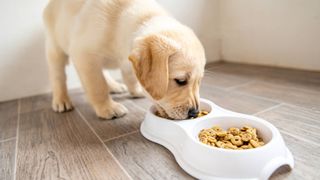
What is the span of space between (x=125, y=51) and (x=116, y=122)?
378 mm

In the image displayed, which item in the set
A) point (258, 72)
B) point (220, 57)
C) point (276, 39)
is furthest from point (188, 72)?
point (220, 57)

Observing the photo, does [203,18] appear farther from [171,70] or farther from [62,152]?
[62,152]

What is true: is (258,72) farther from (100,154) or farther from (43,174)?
(43,174)

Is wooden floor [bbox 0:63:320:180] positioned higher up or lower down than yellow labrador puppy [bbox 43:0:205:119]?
lower down

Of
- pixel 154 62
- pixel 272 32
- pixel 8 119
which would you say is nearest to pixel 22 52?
pixel 8 119

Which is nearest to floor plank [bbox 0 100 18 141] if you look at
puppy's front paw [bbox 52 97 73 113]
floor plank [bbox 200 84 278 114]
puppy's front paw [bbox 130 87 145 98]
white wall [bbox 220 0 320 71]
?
puppy's front paw [bbox 52 97 73 113]

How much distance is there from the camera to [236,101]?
5.24 ft

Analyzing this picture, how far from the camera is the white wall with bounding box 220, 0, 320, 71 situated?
78.8 inches

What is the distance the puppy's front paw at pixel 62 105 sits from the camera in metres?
1.67

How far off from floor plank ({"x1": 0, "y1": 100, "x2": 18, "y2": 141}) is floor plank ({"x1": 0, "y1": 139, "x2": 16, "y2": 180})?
4.3 inches

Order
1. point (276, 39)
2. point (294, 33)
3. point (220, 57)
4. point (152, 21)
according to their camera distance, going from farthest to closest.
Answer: point (220, 57), point (276, 39), point (294, 33), point (152, 21)

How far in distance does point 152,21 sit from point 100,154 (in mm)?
650

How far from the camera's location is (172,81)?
1.08 meters

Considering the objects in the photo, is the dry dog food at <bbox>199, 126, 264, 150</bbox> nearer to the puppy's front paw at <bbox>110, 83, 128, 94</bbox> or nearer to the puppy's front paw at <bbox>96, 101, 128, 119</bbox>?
the puppy's front paw at <bbox>96, 101, 128, 119</bbox>
